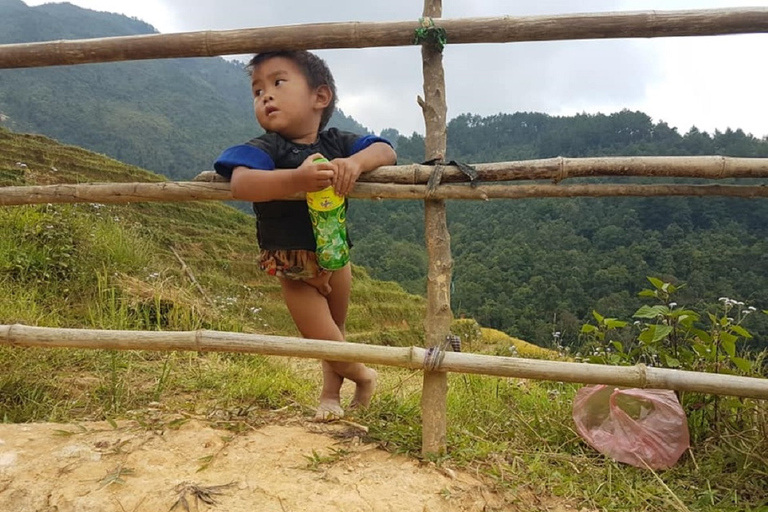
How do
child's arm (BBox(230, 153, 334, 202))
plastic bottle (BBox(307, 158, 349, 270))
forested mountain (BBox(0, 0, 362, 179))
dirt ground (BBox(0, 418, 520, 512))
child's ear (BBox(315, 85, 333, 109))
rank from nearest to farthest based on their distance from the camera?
dirt ground (BBox(0, 418, 520, 512))
child's arm (BBox(230, 153, 334, 202))
plastic bottle (BBox(307, 158, 349, 270))
child's ear (BBox(315, 85, 333, 109))
forested mountain (BBox(0, 0, 362, 179))

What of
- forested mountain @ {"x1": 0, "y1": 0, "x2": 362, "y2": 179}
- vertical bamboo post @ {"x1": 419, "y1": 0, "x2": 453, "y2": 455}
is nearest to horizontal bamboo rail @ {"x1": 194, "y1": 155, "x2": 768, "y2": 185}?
vertical bamboo post @ {"x1": 419, "y1": 0, "x2": 453, "y2": 455}

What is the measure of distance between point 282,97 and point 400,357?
1035mm

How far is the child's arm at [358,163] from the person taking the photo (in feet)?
5.86

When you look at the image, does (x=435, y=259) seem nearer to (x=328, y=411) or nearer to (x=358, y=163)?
(x=358, y=163)

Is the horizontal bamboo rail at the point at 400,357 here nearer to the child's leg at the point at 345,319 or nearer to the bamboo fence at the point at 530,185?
the child's leg at the point at 345,319

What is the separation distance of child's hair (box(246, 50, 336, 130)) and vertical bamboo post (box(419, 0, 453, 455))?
41 cm

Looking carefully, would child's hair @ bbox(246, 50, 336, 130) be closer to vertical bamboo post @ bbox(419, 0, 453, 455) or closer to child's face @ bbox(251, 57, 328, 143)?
→ child's face @ bbox(251, 57, 328, 143)

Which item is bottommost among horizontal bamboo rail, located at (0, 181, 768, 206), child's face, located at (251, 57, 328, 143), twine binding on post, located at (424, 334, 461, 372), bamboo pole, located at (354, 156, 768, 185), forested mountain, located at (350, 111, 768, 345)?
forested mountain, located at (350, 111, 768, 345)

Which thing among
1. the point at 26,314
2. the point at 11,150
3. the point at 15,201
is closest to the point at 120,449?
the point at 15,201

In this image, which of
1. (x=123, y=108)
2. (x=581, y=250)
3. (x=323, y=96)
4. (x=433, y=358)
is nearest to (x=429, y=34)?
(x=323, y=96)

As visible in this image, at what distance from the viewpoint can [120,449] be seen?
1693mm

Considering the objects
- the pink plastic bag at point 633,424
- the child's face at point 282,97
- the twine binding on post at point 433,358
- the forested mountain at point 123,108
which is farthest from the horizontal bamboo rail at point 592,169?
the forested mountain at point 123,108

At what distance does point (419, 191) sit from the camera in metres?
1.85

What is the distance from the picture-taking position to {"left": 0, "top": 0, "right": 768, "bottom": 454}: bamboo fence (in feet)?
5.57
